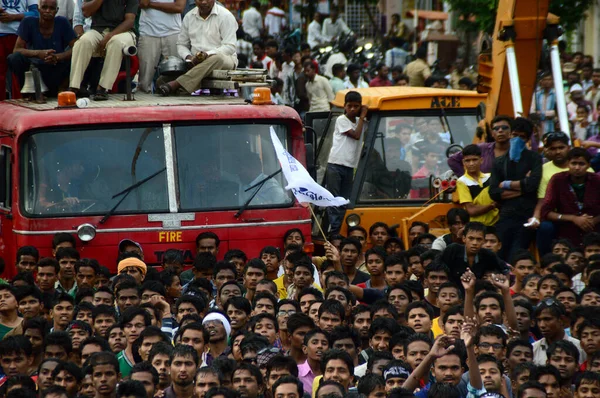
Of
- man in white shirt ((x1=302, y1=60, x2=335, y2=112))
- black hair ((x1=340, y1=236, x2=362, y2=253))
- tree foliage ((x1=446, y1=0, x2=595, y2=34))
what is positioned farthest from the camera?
tree foliage ((x1=446, y1=0, x2=595, y2=34))

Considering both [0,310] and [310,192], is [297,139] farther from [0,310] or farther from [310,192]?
[0,310]

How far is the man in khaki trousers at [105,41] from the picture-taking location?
1438 cm

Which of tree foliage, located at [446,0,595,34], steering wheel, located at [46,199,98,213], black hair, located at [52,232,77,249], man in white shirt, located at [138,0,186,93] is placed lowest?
black hair, located at [52,232,77,249]

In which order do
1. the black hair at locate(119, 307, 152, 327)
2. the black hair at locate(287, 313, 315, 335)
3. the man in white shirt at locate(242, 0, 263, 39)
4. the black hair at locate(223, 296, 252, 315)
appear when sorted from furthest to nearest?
the man in white shirt at locate(242, 0, 263, 39), the black hair at locate(223, 296, 252, 315), the black hair at locate(119, 307, 152, 327), the black hair at locate(287, 313, 315, 335)

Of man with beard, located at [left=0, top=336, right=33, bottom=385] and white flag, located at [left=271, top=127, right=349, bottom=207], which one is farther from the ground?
white flag, located at [left=271, top=127, right=349, bottom=207]

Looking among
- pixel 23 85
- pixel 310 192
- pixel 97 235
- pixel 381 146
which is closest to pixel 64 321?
pixel 97 235

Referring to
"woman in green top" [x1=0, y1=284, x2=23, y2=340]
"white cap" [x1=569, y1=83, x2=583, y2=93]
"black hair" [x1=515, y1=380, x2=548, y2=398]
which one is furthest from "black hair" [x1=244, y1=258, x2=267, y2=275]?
"white cap" [x1=569, y1=83, x2=583, y2=93]

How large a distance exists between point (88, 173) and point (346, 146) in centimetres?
350

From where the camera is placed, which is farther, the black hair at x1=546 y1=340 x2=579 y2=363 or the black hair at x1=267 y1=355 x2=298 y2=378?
the black hair at x1=546 y1=340 x2=579 y2=363

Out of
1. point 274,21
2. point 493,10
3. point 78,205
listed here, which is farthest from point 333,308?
point 274,21

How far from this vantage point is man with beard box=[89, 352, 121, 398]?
9695mm

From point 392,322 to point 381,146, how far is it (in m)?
5.15

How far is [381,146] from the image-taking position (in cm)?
1575

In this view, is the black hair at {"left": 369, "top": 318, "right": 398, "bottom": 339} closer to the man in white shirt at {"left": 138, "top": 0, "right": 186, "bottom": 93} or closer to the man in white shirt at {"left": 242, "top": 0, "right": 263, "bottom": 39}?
the man in white shirt at {"left": 138, "top": 0, "right": 186, "bottom": 93}
